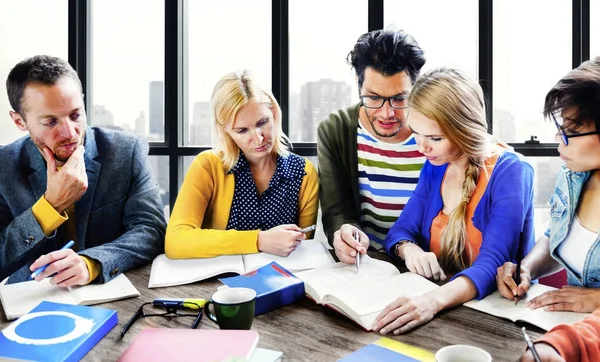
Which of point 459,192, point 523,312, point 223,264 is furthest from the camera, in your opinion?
point 459,192

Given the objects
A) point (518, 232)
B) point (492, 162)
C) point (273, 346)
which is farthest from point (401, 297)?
point (492, 162)

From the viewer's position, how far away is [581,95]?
3.70 feet

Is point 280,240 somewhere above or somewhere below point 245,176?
below

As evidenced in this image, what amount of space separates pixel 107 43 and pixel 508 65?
2.10m

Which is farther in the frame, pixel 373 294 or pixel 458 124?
pixel 458 124

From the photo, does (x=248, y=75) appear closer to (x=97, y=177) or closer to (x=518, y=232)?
(x=97, y=177)

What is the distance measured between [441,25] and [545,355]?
2044mm

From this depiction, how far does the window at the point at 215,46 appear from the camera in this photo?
259cm

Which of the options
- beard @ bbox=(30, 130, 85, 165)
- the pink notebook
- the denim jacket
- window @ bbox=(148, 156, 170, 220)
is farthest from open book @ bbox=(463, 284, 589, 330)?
window @ bbox=(148, 156, 170, 220)

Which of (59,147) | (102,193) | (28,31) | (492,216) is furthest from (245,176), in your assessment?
(28,31)

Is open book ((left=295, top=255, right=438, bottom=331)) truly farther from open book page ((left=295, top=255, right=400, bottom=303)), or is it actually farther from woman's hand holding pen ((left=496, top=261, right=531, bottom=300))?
woman's hand holding pen ((left=496, top=261, right=531, bottom=300))

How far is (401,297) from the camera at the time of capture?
41.4 inches

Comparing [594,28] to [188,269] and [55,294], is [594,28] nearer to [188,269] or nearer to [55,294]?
[188,269]

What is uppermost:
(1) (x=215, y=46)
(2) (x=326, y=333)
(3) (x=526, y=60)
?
(1) (x=215, y=46)
